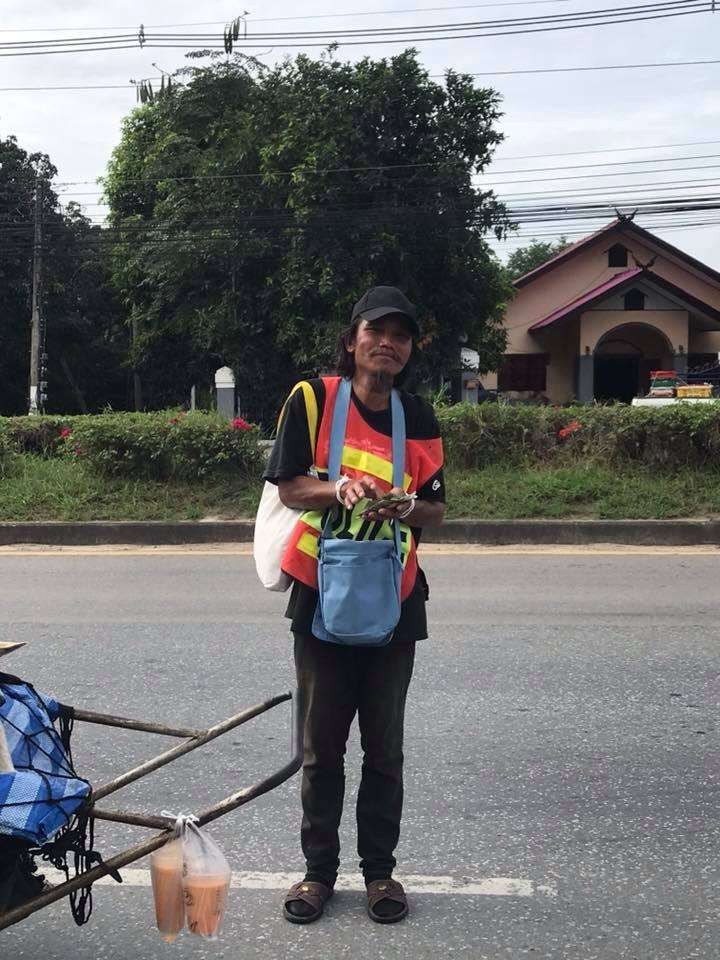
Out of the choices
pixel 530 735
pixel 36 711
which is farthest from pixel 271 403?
pixel 36 711

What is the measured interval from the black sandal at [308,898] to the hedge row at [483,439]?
26.9 ft

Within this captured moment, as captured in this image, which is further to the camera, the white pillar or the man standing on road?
the white pillar

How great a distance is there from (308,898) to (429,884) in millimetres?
419

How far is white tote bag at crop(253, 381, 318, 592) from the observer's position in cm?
292

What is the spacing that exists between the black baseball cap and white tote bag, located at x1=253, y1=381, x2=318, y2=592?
0.27 m

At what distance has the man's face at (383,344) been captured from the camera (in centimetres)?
290

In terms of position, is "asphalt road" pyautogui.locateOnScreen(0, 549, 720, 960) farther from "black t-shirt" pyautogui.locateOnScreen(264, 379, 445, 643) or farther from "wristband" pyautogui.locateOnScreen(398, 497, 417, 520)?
"wristband" pyautogui.locateOnScreen(398, 497, 417, 520)

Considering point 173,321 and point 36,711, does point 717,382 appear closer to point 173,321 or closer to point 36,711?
point 173,321

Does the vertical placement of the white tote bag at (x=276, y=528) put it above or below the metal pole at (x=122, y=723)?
above

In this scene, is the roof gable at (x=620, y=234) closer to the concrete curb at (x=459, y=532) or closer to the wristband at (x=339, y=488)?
the concrete curb at (x=459, y=532)

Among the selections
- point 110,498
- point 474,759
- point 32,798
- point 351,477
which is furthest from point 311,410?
point 110,498

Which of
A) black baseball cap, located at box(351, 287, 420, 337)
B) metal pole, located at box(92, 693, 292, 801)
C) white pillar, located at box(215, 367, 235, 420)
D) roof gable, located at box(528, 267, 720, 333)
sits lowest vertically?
metal pole, located at box(92, 693, 292, 801)

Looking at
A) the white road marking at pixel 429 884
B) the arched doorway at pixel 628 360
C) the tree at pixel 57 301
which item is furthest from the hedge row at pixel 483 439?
the tree at pixel 57 301

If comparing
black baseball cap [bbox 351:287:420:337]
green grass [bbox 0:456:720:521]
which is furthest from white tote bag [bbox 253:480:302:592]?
green grass [bbox 0:456:720:521]
